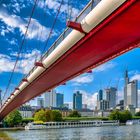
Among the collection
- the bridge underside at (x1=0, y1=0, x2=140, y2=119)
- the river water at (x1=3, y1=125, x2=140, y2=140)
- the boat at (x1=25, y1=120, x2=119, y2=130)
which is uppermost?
the bridge underside at (x1=0, y1=0, x2=140, y2=119)

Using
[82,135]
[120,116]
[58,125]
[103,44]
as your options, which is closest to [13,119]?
[58,125]

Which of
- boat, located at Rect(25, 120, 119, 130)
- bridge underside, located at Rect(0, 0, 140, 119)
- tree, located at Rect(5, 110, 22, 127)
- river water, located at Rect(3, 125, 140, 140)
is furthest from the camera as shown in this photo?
tree, located at Rect(5, 110, 22, 127)

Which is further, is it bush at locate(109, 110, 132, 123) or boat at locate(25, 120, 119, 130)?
bush at locate(109, 110, 132, 123)

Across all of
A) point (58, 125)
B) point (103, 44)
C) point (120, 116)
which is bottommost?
point (58, 125)

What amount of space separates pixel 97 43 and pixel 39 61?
33.5ft

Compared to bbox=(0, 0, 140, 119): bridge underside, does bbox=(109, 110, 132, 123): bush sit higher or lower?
lower

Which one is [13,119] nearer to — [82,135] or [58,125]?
[58,125]

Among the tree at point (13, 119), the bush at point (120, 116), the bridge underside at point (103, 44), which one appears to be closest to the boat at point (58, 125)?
the tree at point (13, 119)

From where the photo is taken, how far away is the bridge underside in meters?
16.7

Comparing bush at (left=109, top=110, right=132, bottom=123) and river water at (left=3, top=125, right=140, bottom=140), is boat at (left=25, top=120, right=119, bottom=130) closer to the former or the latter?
bush at (left=109, top=110, right=132, bottom=123)

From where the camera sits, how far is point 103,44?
21.8m

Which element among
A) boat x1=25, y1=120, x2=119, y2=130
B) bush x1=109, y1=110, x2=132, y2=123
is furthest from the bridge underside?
bush x1=109, y1=110, x2=132, y2=123

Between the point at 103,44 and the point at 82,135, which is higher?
the point at 103,44

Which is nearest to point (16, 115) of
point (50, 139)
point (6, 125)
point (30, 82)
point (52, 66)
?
point (6, 125)
